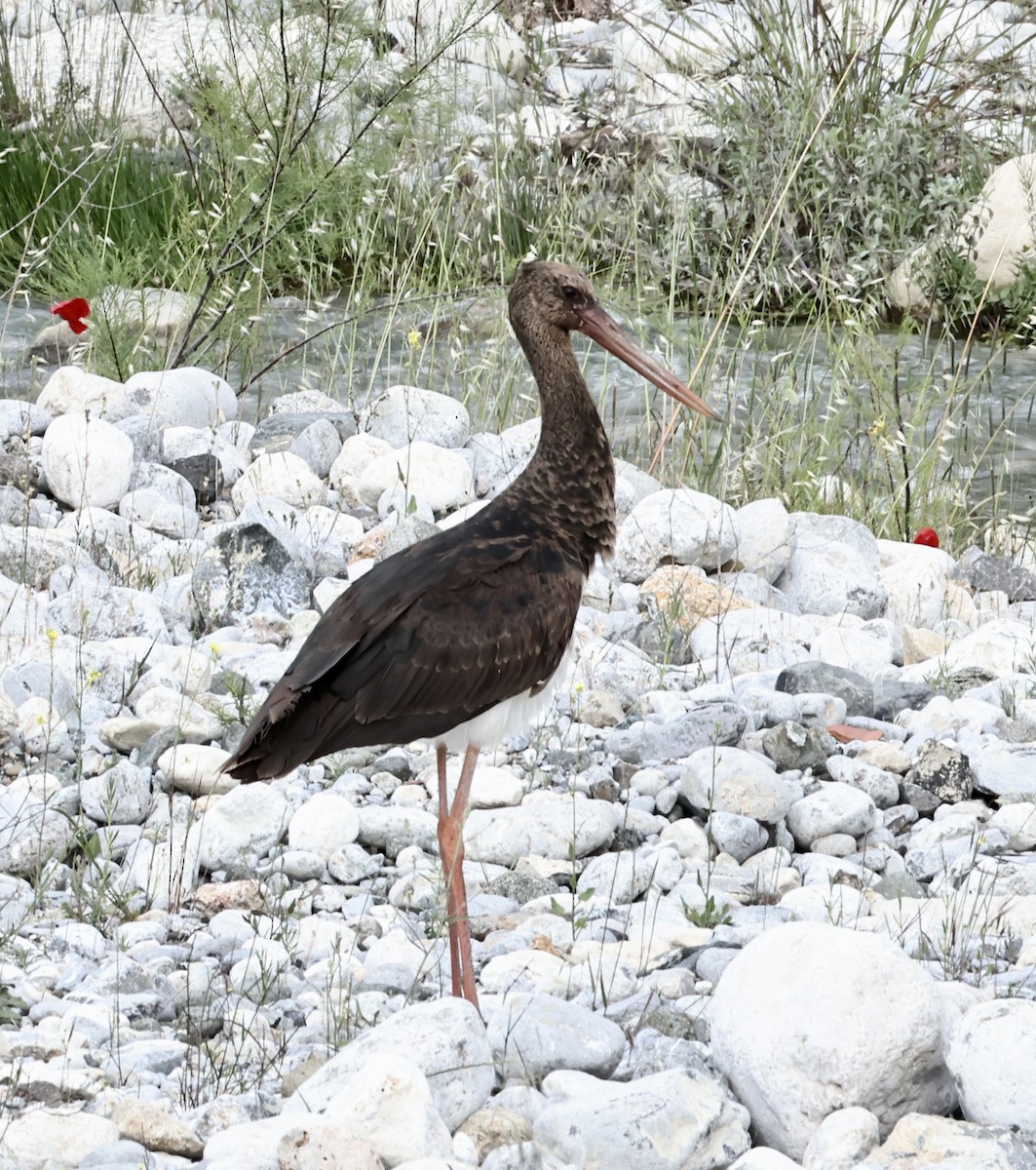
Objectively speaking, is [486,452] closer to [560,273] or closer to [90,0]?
[560,273]

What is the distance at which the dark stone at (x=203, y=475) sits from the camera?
19.8 feet

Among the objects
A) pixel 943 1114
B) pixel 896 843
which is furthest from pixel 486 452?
pixel 943 1114

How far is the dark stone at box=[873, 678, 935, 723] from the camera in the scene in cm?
465

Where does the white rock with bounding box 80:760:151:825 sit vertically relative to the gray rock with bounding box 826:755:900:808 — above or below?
below

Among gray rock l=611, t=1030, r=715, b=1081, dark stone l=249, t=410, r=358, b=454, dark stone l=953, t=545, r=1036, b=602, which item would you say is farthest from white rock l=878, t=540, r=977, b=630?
gray rock l=611, t=1030, r=715, b=1081

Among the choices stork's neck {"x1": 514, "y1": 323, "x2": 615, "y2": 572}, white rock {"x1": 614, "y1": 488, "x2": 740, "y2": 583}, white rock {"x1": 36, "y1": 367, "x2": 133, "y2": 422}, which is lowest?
white rock {"x1": 614, "y1": 488, "x2": 740, "y2": 583}

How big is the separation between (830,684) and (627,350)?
1.08 m

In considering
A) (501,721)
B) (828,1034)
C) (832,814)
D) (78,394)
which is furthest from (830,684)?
(78,394)

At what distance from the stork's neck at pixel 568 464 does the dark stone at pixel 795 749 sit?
0.66 meters

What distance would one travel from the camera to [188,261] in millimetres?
7316

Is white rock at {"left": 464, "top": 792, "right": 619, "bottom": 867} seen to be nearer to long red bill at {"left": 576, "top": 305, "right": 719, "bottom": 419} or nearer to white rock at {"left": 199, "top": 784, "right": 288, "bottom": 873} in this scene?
white rock at {"left": 199, "top": 784, "right": 288, "bottom": 873}

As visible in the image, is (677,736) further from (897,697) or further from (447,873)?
(447,873)

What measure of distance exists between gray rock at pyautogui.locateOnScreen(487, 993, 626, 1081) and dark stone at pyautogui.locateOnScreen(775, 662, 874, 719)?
1.89m

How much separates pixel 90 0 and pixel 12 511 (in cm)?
972
